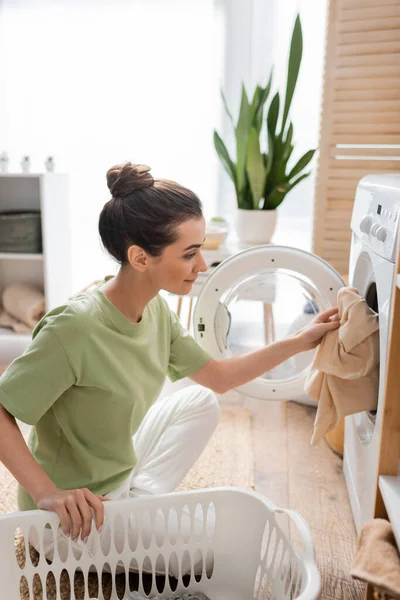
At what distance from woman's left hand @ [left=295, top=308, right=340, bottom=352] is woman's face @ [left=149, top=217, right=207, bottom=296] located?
1.01 ft

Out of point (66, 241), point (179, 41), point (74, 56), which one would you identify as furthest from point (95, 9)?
point (66, 241)

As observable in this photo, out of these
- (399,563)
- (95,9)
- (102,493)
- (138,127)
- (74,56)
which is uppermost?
(95,9)

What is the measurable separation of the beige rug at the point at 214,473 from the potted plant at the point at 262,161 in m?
0.74

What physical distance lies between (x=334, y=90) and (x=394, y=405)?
149 cm

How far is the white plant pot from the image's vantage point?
2.36m

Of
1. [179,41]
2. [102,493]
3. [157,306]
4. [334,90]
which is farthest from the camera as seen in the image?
[179,41]

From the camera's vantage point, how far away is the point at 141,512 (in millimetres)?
1146

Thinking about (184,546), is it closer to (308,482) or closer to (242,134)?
(308,482)

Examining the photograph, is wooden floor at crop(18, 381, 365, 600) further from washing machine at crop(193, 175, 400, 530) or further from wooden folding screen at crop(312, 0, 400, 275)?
wooden folding screen at crop(312, 0, 400, 275)

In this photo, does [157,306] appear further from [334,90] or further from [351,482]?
[334,90]

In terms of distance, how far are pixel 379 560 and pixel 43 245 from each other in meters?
2.17

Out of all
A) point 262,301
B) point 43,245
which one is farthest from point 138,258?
point 43,245

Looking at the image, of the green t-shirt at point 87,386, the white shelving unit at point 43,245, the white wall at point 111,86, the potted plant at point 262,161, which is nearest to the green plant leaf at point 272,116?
the potted plant at point 262,161

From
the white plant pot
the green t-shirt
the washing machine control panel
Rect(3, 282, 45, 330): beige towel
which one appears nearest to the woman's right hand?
the green t-shirt
